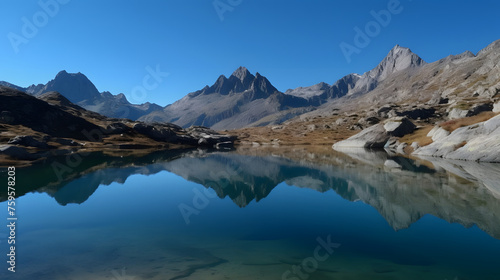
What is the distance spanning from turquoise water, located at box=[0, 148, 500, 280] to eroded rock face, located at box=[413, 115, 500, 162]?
19.8 meters

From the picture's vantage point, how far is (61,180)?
136 ft

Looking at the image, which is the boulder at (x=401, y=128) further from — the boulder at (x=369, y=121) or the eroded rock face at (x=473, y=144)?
the boulder at (x=369, y=121)

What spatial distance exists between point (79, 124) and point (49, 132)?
14391mm

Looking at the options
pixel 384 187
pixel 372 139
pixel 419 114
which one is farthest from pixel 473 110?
pixel 384 187

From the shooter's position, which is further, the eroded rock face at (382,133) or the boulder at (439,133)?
the eroded rock face at (382,133)

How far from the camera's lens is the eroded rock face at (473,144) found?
52875 mm

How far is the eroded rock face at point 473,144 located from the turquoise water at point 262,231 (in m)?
19.8

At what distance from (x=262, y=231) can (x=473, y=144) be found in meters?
60.6

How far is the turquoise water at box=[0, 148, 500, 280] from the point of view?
1380cm

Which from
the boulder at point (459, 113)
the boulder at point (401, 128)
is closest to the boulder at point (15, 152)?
the boulder at point (401, 128)

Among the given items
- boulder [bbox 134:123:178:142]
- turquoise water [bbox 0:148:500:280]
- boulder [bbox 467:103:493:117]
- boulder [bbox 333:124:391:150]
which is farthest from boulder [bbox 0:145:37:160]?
boulder [bbox 467:103:493:117]

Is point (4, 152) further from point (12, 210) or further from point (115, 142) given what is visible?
point (115, 142)

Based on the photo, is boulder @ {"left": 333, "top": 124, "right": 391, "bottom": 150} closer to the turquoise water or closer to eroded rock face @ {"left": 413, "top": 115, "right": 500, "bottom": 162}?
eroded rock face @ {"left": 413, "top": 115, "right": 500, "bottom": 162}

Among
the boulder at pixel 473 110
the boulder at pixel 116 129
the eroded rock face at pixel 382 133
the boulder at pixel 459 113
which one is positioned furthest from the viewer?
the boulder at pixel 116 129
